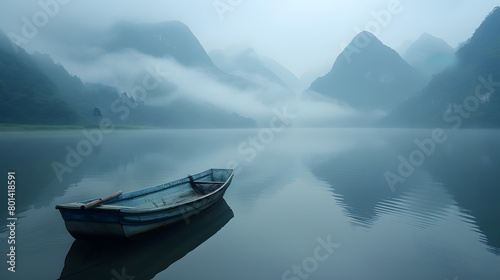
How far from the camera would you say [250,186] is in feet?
81.4

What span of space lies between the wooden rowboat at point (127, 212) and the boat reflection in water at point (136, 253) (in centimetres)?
72

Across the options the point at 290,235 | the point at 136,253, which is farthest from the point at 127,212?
the point at 290,235

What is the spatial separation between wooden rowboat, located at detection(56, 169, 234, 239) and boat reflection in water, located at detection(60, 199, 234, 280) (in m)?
0.72

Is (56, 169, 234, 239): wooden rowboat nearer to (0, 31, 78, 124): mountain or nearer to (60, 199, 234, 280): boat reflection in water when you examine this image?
(60, 199, 234, 280): boat reflection in water

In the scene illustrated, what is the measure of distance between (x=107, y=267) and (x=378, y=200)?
19.5m

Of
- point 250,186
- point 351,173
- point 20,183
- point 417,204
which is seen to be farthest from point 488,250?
point 20,183

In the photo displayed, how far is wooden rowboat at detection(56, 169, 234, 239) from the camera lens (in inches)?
404

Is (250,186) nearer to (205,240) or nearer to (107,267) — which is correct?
(205,240)

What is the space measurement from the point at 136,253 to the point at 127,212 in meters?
2.19

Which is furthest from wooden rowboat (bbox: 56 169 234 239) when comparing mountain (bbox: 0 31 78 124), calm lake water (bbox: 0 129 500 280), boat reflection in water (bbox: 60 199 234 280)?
mountain (bbox: 0 31 78 124)

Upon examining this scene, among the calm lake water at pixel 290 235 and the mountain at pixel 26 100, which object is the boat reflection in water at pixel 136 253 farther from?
the mountain at pixel 26 100

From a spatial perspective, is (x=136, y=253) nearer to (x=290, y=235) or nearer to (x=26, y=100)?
(x=290, y=235)

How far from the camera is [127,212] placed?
1038 centimetres

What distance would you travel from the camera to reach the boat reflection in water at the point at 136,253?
9.72 m
